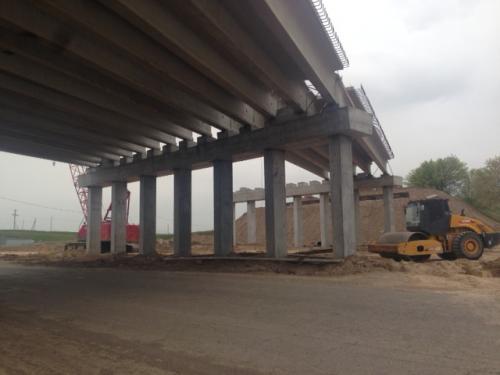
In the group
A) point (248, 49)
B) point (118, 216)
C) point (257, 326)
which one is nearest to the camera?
point (257, 326)

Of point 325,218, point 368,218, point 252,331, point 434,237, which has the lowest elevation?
point 252,331

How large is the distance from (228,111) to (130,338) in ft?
38.0

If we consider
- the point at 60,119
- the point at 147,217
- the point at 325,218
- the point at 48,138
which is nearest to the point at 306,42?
the point at 60,119

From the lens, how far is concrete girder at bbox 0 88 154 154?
618 inches

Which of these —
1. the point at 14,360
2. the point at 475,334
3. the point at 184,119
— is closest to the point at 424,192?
the point at 184,119

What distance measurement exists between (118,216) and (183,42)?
1845 cm

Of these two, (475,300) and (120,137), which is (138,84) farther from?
(475,300)

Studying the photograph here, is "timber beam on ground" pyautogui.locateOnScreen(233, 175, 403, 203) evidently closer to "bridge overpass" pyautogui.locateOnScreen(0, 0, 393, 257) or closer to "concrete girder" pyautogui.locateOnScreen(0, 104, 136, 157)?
"bridge overpass" pyautogui.locateOnScreen(0, 0, 393, 257)

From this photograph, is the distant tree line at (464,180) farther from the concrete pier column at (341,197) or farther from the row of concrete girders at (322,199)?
the concrete pier column at (341,197)

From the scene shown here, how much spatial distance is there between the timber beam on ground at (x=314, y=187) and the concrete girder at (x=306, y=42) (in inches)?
603

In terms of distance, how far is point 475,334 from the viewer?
19.8 ft

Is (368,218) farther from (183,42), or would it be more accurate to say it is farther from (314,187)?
(183,42)

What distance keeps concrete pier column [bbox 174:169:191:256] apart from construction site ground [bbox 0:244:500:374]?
9608mm

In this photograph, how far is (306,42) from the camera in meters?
12.9
